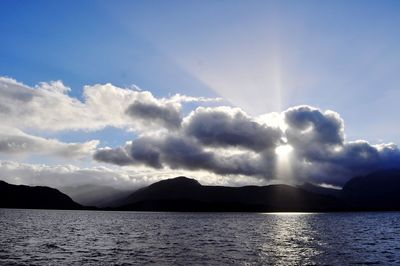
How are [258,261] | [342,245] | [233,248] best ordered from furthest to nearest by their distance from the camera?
[342,245] < [233,248] < [258,261]

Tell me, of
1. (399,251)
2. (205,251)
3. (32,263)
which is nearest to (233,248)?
(205,251)

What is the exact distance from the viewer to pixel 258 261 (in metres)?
77.5

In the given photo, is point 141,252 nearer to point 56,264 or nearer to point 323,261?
point 56,264

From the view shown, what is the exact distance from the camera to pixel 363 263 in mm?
77875

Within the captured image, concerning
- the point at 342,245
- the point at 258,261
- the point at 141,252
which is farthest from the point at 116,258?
the point at 342,245

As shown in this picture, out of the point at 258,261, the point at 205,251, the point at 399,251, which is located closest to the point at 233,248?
the point at 205,251

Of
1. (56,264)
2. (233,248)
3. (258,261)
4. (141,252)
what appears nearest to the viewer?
(56,264)

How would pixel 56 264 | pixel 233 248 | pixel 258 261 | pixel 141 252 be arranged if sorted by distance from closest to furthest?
pixel 56 264 → pixel 258 261 → pixel 141 252 → pixel 233 248

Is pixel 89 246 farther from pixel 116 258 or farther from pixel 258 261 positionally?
pixel 258 261

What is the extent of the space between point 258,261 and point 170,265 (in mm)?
17078

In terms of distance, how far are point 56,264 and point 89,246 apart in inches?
1134

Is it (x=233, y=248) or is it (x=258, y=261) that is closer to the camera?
(x=258, y=261)

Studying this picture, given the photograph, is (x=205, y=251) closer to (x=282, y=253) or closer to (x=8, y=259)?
(x=282, y=253)

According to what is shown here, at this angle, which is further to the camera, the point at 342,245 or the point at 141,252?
the point at 342,245
